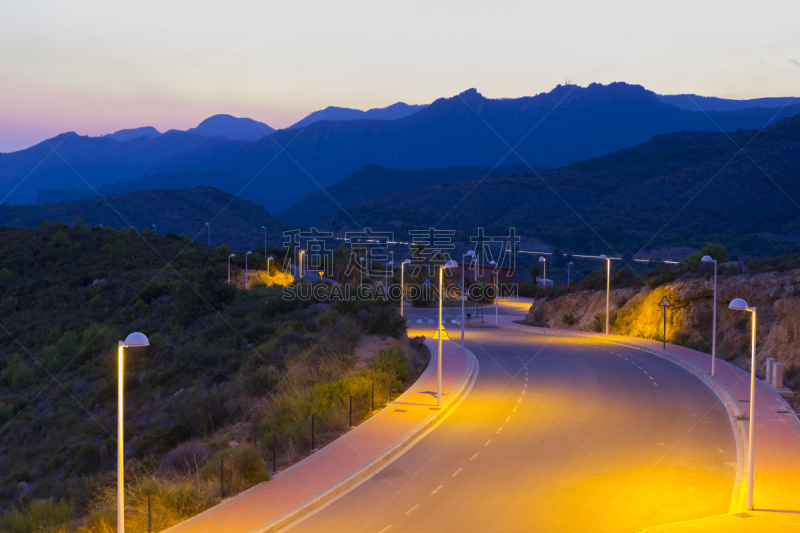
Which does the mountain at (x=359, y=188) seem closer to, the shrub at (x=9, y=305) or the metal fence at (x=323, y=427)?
the shrub at (x=9, y=305)

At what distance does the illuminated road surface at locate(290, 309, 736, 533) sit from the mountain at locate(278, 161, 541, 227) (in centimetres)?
13622

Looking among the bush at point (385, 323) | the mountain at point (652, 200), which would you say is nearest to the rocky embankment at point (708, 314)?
the bush at point (385, 323)

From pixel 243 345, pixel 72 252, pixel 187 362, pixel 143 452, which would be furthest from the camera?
pixel 72 252

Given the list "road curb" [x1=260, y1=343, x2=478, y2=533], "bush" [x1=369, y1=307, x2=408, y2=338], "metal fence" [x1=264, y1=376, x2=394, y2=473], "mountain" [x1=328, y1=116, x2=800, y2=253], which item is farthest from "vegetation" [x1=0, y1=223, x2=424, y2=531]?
"mountain" [x1=328, y1=116, x2=800, y2=253]

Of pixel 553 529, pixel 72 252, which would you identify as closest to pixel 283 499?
pixel 553 529

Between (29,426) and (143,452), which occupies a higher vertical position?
(143,452)

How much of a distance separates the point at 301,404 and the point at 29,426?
18.7m

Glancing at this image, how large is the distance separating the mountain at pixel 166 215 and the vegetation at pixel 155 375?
55642 millimetres

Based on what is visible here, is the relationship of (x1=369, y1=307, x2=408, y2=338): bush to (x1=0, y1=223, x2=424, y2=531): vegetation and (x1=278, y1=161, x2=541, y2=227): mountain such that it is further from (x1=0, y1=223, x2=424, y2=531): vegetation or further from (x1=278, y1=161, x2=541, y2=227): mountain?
(x1=278, y1=161, x2=541, y2=227): mountain

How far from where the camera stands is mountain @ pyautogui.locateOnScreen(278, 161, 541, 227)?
548ft

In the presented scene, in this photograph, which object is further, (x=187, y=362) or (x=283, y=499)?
(x=187, y=362)

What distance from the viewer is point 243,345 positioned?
34750 millimetres

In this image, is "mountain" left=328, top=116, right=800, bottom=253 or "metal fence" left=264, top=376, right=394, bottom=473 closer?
"metal fence" left=264, top=376, right=394, bottom=473

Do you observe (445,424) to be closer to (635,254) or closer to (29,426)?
(29,426)
